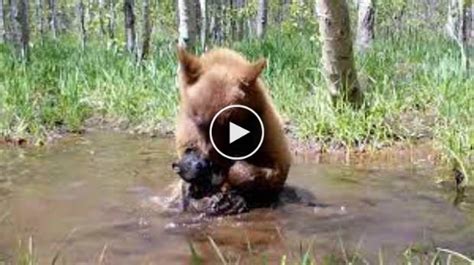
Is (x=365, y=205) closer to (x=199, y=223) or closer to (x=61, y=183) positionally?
(x=199, y=223)

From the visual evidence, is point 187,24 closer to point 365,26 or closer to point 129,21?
point 365,26

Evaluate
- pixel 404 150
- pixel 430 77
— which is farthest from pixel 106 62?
pixel 404 150

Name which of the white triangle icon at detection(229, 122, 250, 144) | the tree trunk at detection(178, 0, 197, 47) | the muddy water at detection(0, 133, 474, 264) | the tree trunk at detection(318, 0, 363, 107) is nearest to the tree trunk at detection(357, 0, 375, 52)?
the tree trunk at detection(178, 0, 197, 47)

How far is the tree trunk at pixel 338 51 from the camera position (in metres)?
6.83

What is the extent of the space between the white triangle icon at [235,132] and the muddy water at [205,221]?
18.8 inches

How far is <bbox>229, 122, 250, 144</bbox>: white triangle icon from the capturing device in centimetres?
388

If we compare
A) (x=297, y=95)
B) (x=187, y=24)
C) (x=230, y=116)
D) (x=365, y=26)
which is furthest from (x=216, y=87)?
(x=365, y=26)

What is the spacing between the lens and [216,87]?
13.0ft

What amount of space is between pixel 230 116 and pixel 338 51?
329 centimetres

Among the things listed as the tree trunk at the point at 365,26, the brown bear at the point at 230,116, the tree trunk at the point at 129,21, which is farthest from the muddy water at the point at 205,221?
the tree trunk at the point at 129,21

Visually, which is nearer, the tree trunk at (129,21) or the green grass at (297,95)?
the green grass at (297,95)

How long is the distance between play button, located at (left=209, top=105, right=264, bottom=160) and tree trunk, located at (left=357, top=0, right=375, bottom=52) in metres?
7.82

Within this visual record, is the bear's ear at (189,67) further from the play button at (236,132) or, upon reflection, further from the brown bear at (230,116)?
the play button at (236,132)

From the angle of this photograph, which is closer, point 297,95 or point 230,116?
point 230,116
